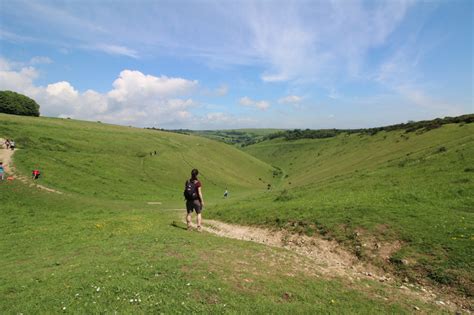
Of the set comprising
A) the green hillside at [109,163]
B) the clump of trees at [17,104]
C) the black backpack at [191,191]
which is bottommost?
the green hillside at [109,163]

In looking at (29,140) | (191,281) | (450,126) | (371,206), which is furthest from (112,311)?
(450,126)

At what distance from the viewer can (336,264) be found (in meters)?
Answer: 15.0

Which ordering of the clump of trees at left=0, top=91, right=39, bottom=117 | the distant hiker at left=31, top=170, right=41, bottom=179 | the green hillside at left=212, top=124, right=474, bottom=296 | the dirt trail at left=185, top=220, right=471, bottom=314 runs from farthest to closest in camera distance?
the clump of trees at left=0, top=91, right=39, bottom=117 → the distant hiker at left=31, top=170, right=41, bottom=179 → the green hillside at left=212, top=124, right=474, bottom=296 → the dirt trail at left=185, top=220, right=471, bottom=314

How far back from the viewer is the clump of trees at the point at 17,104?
324 ft

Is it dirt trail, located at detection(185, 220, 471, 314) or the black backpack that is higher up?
the black backpack

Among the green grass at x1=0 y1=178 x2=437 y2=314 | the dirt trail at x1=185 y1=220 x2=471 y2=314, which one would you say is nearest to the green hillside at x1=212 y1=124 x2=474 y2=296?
the dirt trail at x1=185 y1=220 x2=471 y2=314

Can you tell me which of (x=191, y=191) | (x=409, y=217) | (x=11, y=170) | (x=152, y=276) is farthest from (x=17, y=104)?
(x=409, y=217)

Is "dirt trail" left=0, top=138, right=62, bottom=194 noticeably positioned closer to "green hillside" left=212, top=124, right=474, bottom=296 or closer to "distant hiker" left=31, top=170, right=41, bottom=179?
"distant hiker" left=31, top=170, right=41, bottom=179

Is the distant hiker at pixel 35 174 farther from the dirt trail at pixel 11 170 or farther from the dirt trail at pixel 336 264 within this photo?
the dirt trail at pixel 336 264

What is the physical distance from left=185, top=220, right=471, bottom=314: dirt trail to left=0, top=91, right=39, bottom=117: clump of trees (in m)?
111

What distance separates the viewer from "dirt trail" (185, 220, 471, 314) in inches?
457

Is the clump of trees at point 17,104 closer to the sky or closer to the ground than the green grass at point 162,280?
closer to the sky

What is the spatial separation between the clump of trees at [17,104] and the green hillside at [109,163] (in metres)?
30.6

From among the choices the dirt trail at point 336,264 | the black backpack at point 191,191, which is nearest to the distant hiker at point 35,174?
the dirt trail at point 336,264
